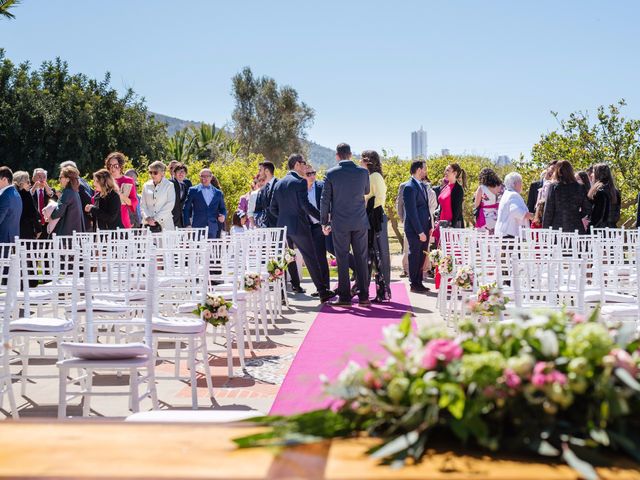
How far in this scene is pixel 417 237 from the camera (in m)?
13.5

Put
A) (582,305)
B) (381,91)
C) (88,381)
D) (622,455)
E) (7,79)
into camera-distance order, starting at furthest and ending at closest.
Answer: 1. (7,79)
2. (381,91)
3. (582,305)
4. (88,381)
5. (622,455)

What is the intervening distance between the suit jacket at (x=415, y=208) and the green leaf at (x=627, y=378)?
37.2 feet

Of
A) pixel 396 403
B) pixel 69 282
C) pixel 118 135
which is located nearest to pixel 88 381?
pixel 69 282

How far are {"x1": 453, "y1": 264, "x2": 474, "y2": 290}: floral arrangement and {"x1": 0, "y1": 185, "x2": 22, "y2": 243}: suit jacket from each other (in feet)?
18.7

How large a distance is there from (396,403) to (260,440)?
0.35 m

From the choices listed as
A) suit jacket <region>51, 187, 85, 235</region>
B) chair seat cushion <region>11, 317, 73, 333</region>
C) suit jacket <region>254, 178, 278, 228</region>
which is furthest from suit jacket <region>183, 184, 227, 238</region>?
chair seat cushion <region>11, 317, 73, 333</region>

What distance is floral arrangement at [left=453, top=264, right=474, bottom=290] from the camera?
8.54 meters

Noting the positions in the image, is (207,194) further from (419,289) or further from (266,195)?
(419,289)

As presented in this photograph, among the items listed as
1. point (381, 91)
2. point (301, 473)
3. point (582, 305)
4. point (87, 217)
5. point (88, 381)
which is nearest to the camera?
point (301, 473)

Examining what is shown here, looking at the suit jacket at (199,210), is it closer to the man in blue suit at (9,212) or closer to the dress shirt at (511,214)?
the man in blue suit at (9,212)

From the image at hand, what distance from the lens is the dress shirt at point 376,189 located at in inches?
470

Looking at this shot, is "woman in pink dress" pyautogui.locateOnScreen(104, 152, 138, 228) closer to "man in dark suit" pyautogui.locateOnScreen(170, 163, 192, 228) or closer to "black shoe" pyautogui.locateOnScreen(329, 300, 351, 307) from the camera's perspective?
"man in dark suit" pyautogui.locateOnScreen(170, 163, 192, 228)

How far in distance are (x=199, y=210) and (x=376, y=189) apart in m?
3.41

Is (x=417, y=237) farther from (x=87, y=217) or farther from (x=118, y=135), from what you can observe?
(x=118, y=135)
